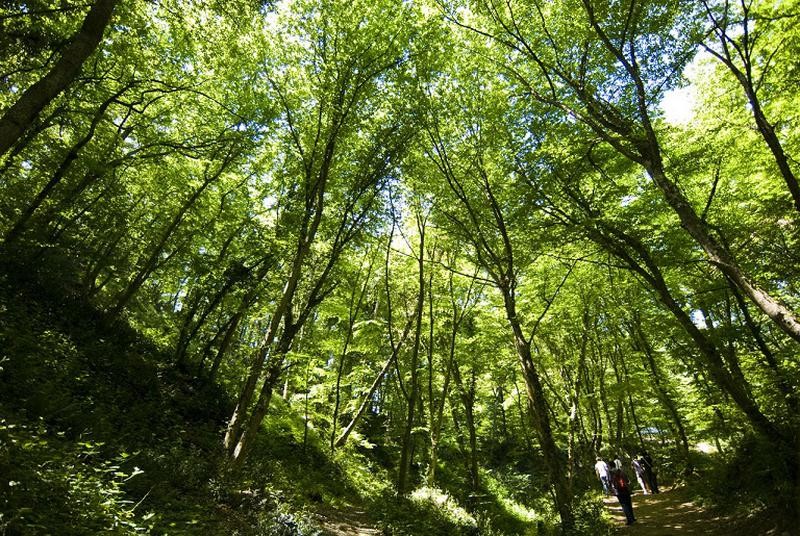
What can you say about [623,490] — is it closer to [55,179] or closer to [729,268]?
[729,268]

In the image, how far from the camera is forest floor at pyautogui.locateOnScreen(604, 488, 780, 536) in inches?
346

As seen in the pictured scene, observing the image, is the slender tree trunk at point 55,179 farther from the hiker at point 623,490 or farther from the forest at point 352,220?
the hiker at point 623,490

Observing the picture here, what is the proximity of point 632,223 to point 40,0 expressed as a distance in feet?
40.3

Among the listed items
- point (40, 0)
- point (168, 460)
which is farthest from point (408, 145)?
point (168, 460)

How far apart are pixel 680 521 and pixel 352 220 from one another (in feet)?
40.5

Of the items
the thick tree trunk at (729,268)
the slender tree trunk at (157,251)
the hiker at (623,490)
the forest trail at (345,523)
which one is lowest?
the forest trail at (345,523)

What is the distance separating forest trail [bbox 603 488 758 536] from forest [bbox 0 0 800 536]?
0.96 feet

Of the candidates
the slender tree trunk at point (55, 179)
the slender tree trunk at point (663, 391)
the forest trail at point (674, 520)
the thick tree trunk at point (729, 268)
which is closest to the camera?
the thick tree trunk at point (729, 268)

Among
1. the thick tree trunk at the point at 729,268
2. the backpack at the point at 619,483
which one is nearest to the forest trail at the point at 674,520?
the backpack at the point at 619,483

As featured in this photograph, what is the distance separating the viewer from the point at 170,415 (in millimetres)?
10609

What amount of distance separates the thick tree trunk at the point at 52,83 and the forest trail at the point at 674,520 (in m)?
13.9

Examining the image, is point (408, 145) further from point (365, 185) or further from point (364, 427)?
point (364, 427)

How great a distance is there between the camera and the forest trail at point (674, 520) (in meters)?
9.41

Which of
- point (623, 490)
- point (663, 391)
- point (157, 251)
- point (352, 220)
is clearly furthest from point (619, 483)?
point (157, 251)
